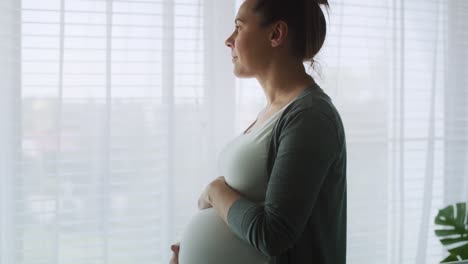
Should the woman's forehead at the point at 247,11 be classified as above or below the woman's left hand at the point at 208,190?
above

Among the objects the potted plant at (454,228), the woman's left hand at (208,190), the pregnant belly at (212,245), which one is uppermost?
the woman's left hand at (208,190)

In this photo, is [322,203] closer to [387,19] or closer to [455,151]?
[387,19]

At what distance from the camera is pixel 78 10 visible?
1.53 m

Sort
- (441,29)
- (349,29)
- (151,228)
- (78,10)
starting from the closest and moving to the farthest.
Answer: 1. (78,10)
2. (151,228)
3. (349,29)
4. (441,29)

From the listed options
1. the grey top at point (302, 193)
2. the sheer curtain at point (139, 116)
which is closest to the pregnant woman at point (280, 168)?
the grey top at point (302, 193)

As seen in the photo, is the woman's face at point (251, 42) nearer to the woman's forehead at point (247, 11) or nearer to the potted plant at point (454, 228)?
the woman's forehead at point (247, 11)

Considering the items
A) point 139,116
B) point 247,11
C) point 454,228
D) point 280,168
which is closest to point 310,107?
point 280,168

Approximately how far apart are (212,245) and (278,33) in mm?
465

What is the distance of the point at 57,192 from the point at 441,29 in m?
1.75

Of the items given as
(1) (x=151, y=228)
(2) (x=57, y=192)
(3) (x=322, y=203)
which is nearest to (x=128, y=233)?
(1) (x=151, y=228)

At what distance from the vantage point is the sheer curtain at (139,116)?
1.51 metres

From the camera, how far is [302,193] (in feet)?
2.62

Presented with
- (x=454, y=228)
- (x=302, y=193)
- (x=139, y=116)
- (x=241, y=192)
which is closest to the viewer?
(x=302, y=193)

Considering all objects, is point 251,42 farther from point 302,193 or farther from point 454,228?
point 454,228
